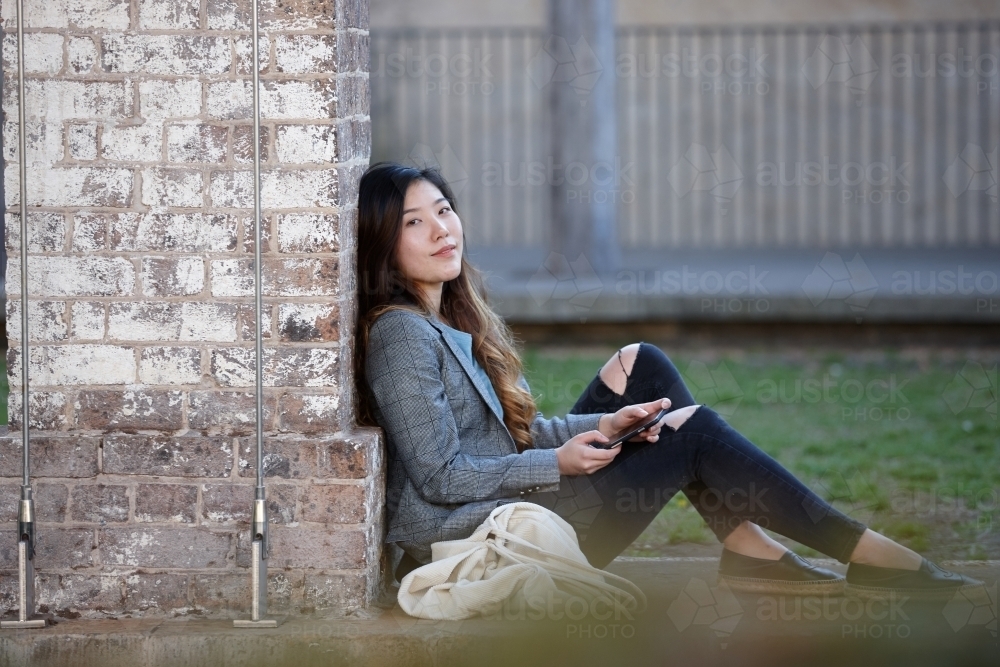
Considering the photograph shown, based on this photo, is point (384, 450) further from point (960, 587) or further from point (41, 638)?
point (960, 587)

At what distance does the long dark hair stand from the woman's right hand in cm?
30

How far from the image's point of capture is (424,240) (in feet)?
11.4

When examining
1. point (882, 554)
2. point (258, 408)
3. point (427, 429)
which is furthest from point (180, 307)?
point (882, 554)

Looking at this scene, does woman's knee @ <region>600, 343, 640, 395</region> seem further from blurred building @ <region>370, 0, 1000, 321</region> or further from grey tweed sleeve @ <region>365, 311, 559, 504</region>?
blurred building @ <region>370, 0, 1000, 321</region>

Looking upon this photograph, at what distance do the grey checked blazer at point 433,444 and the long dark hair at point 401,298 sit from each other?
0.05 meters

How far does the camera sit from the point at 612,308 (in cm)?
830

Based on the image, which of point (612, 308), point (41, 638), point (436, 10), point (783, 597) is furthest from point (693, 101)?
point (41, 638)

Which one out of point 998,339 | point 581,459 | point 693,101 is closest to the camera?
point 581,459

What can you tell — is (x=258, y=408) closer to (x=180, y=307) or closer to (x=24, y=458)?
(x=180, y=307)

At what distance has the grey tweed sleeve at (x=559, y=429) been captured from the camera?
3.73 metres

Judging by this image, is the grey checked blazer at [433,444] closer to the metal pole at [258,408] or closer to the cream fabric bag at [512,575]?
the cream fabric bag at [512,575]

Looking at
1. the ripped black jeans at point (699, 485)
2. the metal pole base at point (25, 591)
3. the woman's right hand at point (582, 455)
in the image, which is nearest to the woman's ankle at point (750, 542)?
the ripped black jeans at point (699, 485)

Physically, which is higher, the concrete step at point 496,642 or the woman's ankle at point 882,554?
the woman's ankle at point 882,554

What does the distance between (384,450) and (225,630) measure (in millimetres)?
574
